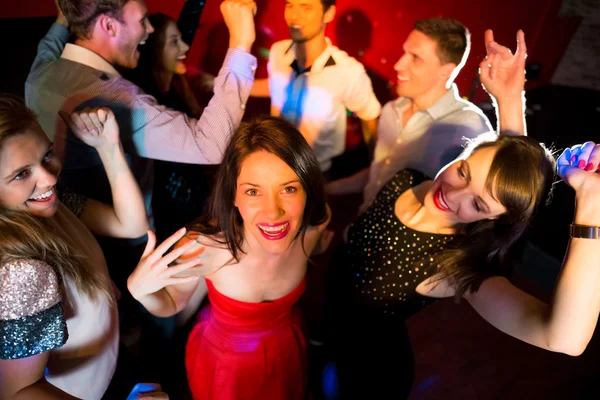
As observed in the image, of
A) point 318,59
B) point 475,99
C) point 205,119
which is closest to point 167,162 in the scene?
point 205,119

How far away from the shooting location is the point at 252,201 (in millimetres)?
1300

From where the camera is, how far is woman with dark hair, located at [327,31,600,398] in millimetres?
1080

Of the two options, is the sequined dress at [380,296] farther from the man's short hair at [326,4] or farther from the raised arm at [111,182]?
the man's short hair at [326,4]

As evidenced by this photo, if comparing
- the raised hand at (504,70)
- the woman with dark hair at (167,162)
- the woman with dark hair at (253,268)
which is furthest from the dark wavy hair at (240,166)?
the raised hand at (504,70)

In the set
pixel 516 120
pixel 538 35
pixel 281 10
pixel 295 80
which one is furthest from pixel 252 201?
pixel 538 35

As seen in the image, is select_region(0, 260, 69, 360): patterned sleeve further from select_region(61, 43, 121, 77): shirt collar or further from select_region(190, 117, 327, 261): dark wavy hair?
select_region(61, 43, 121, 77): shirt collar

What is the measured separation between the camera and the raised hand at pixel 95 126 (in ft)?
4.40

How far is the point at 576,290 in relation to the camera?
1032mm

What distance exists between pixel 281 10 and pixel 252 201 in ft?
7.13

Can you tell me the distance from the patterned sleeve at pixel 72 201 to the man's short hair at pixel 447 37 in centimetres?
170

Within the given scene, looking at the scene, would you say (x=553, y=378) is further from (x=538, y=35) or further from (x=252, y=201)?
(x=538, y=35)

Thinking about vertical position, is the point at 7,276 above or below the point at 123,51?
below

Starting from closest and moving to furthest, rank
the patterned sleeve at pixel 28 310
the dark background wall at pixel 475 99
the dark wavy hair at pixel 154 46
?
the patterned sleeve at pixel 28 310 < the dark background wall at pixel 475 99 < the dark wavy hair at pixel 154 46

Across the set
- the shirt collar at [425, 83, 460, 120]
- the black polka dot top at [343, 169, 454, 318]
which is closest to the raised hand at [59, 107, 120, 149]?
the black polka dot top at [343, 169, 454, 318]
